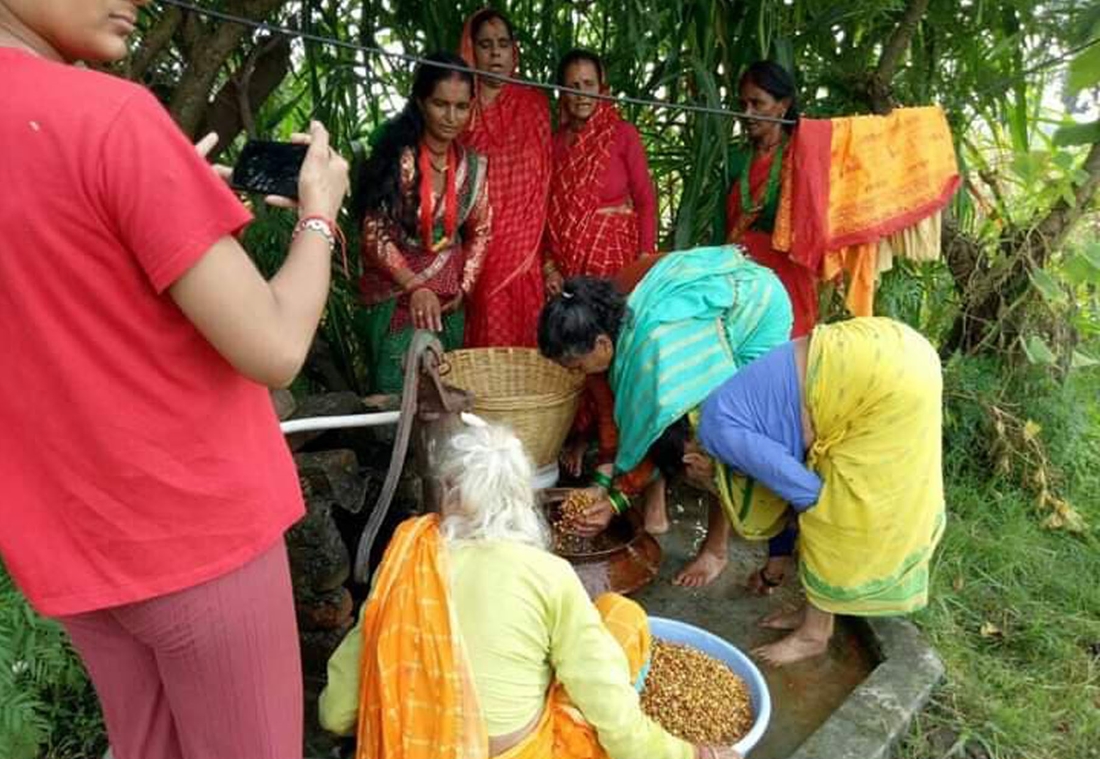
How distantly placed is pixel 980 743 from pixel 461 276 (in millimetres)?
2204

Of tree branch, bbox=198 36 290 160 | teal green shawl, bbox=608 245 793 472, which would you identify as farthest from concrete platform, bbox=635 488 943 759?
tree branch, bbox=198 36 290 160

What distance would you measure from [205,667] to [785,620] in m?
Answer: 1.99

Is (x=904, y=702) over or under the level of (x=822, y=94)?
under

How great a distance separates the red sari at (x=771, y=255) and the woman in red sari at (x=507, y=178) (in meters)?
0.78

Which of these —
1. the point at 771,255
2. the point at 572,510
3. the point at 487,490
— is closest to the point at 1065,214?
the point at 771,255

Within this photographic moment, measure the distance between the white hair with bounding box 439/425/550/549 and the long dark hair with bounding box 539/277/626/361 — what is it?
898 mm

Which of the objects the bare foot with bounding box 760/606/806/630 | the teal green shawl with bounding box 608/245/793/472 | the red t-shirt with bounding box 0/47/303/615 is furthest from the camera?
the bare foot with bounding box 760/606/806/630

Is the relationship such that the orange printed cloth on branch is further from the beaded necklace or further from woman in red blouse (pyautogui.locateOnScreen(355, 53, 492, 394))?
woman in red blouse (pyautogui.locateOnScreen(355, 53, 492, 394))

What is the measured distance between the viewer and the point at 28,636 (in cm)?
221

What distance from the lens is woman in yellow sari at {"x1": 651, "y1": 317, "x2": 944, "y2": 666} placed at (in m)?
2.39

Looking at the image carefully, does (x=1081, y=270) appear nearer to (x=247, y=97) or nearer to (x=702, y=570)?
(x=702, y=570)

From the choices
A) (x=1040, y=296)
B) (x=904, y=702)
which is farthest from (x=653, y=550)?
(x=1040, y=296)

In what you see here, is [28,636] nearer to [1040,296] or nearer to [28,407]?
[28,407]

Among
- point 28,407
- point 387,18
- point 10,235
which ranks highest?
point 387,18
